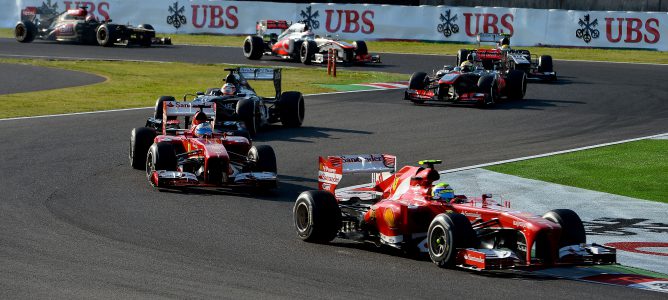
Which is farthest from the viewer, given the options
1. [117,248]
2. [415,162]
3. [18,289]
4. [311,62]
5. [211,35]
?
[211,35]

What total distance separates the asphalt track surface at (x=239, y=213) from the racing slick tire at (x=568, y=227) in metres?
0.74

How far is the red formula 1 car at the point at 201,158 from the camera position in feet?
63.2

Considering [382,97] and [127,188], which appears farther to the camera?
[382,97]

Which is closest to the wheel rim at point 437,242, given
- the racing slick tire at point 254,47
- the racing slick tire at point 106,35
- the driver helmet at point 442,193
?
the driver helmet at point 442,193

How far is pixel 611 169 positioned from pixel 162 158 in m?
9.33

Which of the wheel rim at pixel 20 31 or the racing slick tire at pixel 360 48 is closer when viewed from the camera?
the racing slick tire at pixel 360 48

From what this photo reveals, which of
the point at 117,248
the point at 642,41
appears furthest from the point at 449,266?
the point at 642,41

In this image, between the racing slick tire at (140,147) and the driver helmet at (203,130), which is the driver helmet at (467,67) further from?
the driver helmet at (203,130)

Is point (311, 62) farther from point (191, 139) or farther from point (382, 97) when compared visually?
point (191, 139)

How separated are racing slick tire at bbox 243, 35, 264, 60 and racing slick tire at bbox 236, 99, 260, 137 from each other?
886 inches

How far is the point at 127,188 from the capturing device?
1961 cm

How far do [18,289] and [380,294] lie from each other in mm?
3795

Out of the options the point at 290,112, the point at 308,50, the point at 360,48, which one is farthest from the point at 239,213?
the point at 308,50

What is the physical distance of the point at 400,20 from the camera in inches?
2350
